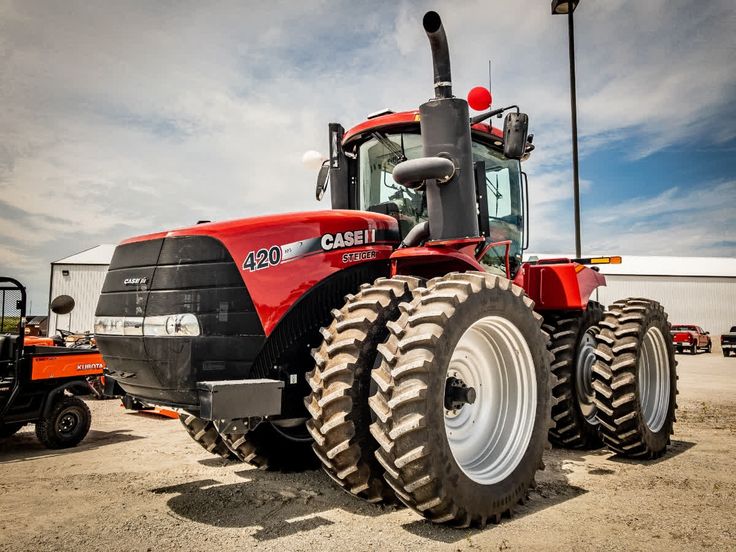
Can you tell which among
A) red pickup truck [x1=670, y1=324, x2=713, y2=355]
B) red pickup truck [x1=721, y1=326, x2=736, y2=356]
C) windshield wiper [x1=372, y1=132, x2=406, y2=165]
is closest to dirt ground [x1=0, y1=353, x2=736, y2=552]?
windshield wiper [x1=372, y1=132, x2=406, y2=165]

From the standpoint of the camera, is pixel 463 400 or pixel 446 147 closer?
pixel 463 400

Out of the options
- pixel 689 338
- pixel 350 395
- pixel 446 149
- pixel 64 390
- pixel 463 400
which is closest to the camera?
pixel 350 395

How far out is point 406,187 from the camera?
502 cm

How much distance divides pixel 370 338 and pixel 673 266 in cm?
4601

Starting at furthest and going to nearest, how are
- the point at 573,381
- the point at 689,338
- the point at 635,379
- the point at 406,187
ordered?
the point at 689,338, the point at 573,381, the point at 635,379, the point at 406,187

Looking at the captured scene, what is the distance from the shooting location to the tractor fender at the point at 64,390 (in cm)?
668

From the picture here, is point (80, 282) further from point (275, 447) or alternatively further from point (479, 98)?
point (479, 98)

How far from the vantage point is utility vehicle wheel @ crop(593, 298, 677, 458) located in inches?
211

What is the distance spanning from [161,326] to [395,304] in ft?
4.79

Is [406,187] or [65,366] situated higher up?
[406,187]

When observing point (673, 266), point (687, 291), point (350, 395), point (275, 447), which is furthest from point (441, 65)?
point (673, 266)

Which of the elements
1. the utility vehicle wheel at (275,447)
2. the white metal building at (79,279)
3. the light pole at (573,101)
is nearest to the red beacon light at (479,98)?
the utility vehicle wheel at (275,447)

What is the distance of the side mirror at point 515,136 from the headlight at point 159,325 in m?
2.61

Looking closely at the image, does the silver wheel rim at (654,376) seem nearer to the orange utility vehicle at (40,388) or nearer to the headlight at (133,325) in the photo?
the headlight at (133,325)
